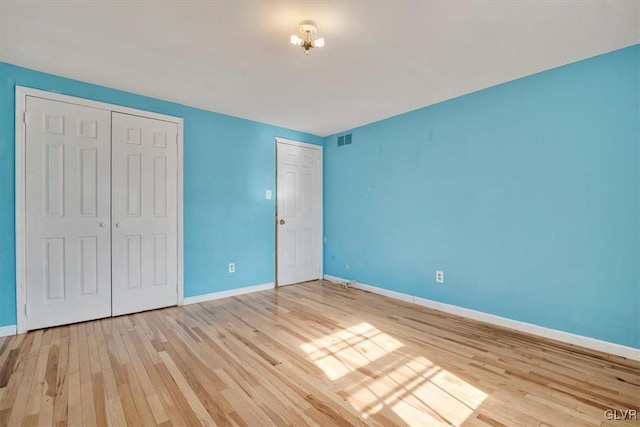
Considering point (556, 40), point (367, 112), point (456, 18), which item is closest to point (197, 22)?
point (456, 18)

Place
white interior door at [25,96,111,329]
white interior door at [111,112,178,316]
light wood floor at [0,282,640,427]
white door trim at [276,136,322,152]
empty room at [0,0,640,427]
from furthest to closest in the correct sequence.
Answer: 1. white door trim at [276,136,322,152]
2. white interior door at [111,112,178,316]
3. white interior door at [25,96,111,329]
4. empty room at [0,0,640,427]
5. light wood floor at [0,282,640,427]

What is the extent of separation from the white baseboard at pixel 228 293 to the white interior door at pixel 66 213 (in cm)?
86

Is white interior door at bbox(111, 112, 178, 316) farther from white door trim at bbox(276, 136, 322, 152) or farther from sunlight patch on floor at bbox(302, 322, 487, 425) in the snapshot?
sunlight patch on floor at bbox(302, 322, 487, 425)

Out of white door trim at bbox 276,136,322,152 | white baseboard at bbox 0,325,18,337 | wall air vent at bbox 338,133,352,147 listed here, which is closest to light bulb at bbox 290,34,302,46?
white door trim at bbox 276,136,322,152

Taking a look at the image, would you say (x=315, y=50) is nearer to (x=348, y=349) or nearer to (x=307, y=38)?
(x=307, y=38)

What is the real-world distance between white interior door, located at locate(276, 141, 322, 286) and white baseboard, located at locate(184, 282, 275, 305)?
29cm

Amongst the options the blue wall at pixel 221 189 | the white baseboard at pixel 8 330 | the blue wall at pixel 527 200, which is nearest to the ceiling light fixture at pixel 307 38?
the blue wall at pixel 527 200

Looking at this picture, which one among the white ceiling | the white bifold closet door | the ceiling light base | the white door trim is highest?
the white ceiling

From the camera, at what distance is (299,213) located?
4746 millimetres

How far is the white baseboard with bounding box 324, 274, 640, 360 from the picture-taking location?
89.9 inches

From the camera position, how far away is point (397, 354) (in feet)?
7.67

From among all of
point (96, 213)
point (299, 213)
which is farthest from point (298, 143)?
point (96, 213)

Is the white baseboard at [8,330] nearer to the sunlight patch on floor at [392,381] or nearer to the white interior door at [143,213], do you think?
the white interior door at [143,213]

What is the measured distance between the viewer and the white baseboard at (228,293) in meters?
3.64
